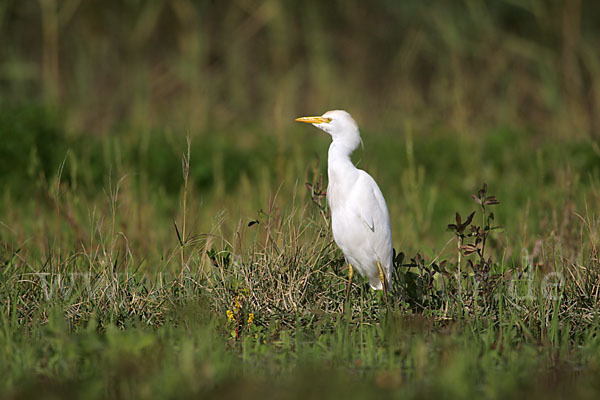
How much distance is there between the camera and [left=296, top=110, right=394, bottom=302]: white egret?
4.07 m

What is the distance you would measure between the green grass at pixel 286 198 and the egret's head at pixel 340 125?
1.30 ft

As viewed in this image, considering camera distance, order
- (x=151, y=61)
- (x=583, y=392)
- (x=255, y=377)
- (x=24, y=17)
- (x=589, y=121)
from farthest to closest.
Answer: (x=151, y=61) → (x=24, y=17) → (x=589, y=121) → (x=255, y=377) → (x=583, y=392)

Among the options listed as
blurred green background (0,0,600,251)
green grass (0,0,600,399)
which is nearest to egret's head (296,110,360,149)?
green grass (0,0,600,399)

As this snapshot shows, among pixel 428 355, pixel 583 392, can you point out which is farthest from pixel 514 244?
pixel 583 392

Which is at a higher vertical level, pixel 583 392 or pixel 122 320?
pixel 583 392

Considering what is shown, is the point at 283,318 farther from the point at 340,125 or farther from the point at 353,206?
the point at 340,125

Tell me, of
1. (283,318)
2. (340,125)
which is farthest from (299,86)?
(283,318)

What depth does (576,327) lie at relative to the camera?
400cm

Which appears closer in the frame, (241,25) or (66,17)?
(66,17)

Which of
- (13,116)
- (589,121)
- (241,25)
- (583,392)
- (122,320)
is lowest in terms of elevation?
(122,320)

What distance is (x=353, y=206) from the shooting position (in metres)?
4.09

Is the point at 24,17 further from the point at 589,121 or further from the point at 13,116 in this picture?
the point at 589,121

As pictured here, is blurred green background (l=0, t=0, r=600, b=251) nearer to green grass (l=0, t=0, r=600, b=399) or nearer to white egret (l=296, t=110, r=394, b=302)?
green grass (l=0, t=0, r=600, b=399)

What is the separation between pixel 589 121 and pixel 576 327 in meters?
5.63
